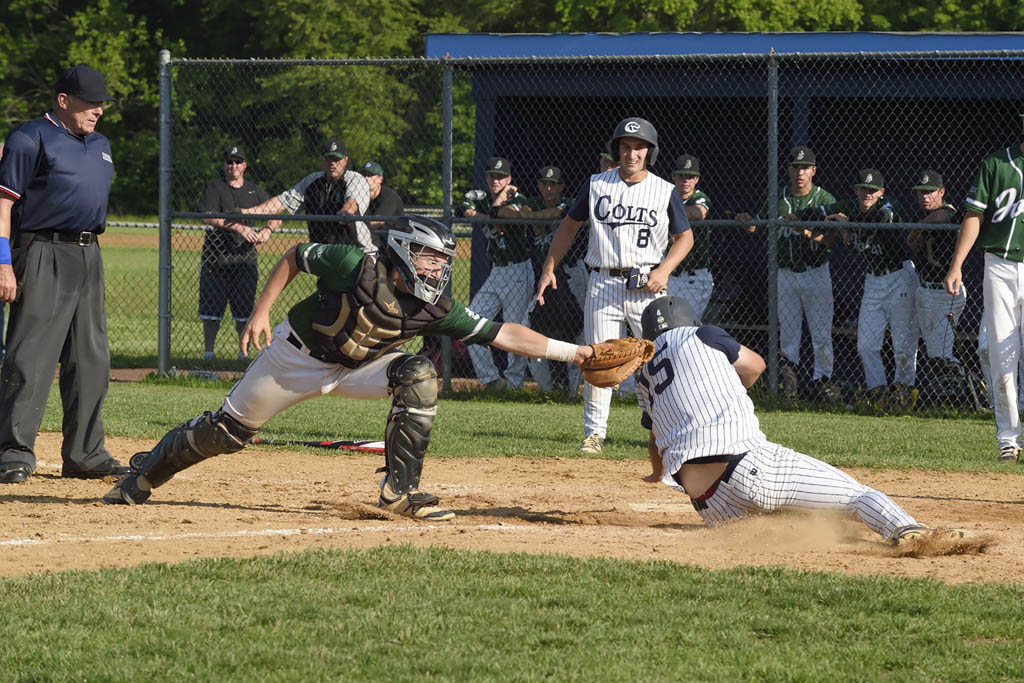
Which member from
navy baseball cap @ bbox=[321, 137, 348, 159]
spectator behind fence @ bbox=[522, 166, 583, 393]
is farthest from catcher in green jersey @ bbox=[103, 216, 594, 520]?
A: navy baseball cap @ bbox=[321, 137, 348, 159]

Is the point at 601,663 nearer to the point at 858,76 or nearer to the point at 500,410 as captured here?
the point at 500,410

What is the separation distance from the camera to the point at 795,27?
32.2 metres

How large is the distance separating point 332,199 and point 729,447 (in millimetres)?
7238

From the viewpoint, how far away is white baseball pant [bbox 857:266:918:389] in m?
11.6

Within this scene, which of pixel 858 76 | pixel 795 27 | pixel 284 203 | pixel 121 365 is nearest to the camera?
pixel 284 203

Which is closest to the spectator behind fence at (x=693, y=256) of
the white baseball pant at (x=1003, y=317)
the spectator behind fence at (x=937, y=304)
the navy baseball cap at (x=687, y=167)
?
the navy baseball cap at (x=687, y=167)

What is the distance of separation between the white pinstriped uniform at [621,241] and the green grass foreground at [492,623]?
343 centimetres

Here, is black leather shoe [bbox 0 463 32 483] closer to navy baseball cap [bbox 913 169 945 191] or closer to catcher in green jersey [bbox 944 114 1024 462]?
catcher in green jersey [bbox 944 114 1024 462]

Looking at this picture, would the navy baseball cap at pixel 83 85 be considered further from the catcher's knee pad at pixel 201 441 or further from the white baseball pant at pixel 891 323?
the white baseball pant at pixel 891 323

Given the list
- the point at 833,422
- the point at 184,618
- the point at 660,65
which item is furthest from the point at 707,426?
the point at 660,65

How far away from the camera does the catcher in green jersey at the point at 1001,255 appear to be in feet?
26.9

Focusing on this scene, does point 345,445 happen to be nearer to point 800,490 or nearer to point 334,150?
point 334,150

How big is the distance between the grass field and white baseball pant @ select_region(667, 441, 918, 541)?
45 cm

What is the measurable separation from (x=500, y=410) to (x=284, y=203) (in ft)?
9.51
